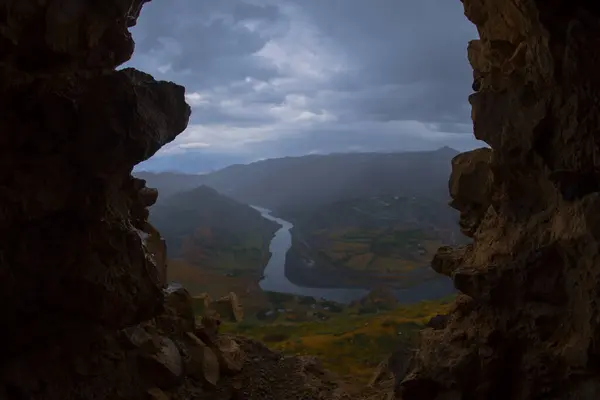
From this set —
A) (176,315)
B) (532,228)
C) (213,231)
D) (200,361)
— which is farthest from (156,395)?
(213,231)

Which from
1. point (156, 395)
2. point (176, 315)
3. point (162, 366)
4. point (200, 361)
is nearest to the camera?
point (156, 395)

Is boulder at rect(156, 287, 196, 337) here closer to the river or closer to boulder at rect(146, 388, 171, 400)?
boulder at rect(146, 388, 171, 400)

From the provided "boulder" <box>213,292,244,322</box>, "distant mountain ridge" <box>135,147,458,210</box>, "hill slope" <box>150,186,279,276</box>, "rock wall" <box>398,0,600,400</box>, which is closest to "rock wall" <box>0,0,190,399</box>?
"rock wall" <box>398,0,600,400</box>

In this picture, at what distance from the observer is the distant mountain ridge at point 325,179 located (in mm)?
90812

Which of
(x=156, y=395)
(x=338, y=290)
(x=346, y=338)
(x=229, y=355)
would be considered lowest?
(x=338, y=290)

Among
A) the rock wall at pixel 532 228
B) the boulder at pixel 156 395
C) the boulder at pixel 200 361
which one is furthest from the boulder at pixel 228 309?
the rock wall at pixel 532 228

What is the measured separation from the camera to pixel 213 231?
211 ft

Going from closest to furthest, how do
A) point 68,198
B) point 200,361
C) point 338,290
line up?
1. point 68,198
2. point 200,361
3. point 338,290

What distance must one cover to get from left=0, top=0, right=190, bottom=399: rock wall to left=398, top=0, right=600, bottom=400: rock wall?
828cm

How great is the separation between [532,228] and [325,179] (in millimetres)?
94893

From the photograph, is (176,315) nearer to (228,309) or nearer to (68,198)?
(68,198)

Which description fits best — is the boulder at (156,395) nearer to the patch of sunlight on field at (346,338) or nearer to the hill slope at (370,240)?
the patch of sunlight on field at (346,338)

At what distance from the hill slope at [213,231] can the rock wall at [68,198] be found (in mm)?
42260

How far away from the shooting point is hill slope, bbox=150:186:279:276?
57.7 m
